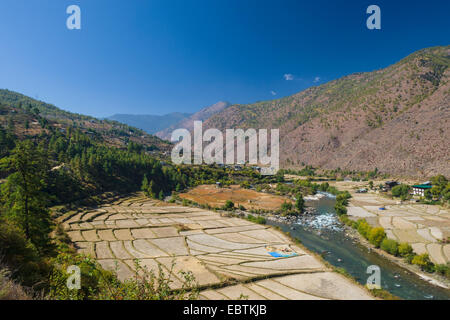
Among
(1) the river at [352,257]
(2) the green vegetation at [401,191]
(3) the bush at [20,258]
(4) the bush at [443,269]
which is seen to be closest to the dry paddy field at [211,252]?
(1) the river at [352,257]

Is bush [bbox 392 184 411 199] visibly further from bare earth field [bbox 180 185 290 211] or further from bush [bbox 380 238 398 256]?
bush [bbox 380 238 398 256]

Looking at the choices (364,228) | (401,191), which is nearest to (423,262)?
(364,228)

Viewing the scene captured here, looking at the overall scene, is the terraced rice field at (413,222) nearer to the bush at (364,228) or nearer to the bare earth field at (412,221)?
the bare earth field at (412,221)

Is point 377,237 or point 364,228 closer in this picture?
point 377,237

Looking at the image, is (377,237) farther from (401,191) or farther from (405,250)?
(401,191)

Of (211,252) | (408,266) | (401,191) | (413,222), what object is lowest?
(408,266)

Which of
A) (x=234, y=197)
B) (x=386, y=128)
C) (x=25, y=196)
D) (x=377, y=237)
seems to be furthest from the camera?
(x=386, y=128)
